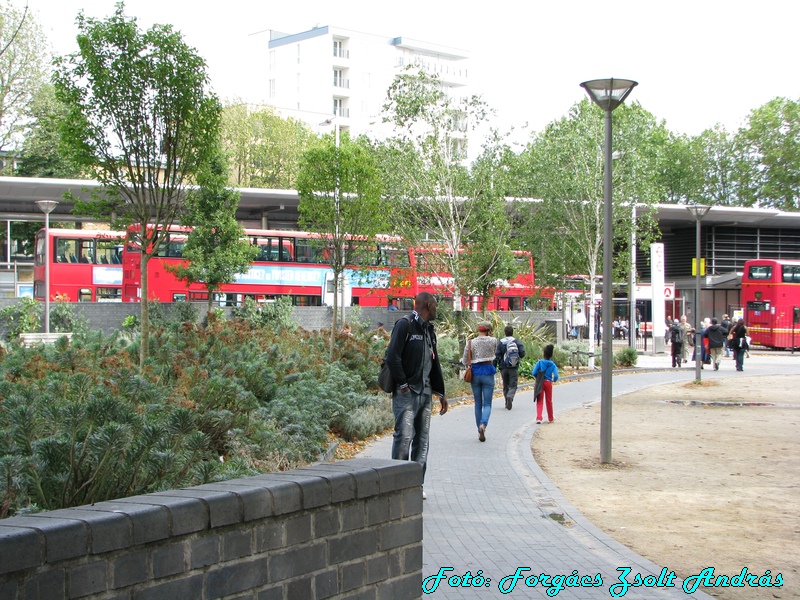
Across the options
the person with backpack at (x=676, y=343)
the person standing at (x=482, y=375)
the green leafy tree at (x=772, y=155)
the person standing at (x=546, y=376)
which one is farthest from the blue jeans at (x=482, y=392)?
the green leafy tree at (x=772, y=155)

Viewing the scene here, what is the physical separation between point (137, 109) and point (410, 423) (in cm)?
776

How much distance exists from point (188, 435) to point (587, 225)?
28.8m

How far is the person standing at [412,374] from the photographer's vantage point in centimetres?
795

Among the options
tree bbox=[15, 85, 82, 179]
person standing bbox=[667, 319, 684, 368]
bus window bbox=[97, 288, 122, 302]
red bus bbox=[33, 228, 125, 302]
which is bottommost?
person standing bbox=[667, 319, 684, 368]

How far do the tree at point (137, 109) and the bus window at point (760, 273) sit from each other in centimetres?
3847

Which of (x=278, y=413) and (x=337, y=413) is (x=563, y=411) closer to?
(x=337, y=413)

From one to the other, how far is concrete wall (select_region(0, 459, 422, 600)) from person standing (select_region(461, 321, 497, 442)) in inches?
308

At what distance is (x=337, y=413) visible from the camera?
12453 mm

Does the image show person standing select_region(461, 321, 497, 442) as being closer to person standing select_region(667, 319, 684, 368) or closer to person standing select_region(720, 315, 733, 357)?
person standing select_region(667, 319, 684, 368)

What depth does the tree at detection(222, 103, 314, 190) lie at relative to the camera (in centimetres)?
5262

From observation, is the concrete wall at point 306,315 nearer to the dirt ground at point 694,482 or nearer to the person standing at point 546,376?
the person standing at point 546,376

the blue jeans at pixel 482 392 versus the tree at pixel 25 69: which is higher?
the tree at pixel 25 69

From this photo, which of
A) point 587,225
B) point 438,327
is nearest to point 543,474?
point 438,327

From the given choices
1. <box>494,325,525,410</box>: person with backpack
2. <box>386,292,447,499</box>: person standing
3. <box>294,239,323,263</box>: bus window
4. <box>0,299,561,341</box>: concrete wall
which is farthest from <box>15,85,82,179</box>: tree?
<box>386,292,447,499</box>: person standing
